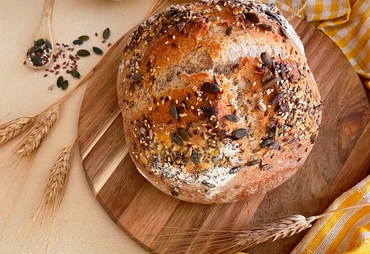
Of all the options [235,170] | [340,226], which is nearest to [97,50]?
[235,170]

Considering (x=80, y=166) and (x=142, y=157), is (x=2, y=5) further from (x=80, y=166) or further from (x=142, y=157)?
(x=142, y=157)

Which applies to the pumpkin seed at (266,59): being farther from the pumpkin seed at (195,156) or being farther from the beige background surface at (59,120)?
the beige background surface at (59,120)

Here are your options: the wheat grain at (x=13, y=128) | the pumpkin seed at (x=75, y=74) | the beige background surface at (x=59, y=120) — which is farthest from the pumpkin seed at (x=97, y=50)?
the wheat grain at (x=13, y=128)

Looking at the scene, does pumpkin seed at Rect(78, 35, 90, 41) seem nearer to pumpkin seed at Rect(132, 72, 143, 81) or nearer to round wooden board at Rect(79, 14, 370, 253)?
round wooden board at Rect(79, 14, 370, 253)

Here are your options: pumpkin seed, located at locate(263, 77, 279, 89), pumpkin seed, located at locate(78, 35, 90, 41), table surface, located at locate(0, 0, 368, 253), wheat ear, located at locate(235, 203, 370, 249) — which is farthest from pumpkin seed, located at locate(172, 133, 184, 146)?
pumpkin seed, located at locate(78, 35, 90, 41)

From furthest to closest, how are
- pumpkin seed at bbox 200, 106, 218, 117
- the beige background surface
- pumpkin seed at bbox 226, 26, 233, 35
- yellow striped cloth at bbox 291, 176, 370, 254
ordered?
the beige background surface
yellow striped cloth at bbox 291, 176, 370, 254
pumpkin seed at bbox 226, 26, 233, 35
pumpkin seed at bbox 200, 106, 218, 117

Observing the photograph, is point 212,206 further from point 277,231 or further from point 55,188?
point 55,188

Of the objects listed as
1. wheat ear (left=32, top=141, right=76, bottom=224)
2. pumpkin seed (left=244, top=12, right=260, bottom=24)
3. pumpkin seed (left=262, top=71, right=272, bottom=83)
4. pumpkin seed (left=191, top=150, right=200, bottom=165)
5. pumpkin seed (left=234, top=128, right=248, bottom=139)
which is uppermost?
pumpkin seed (left=244, top=12, right=260, bottom=24)
